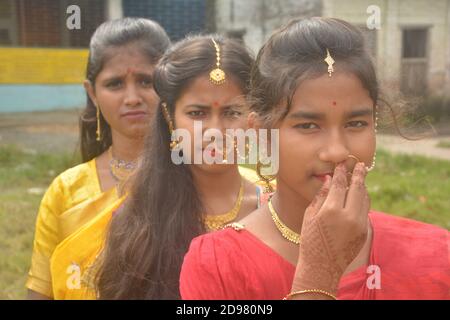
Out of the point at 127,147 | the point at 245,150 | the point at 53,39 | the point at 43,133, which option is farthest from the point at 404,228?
the point at 43,133

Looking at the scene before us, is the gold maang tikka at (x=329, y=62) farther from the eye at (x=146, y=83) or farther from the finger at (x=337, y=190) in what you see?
the eye at (x=146, y=83)

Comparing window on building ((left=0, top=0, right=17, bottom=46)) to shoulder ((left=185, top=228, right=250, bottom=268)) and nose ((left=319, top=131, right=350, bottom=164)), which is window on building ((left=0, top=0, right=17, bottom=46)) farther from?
nose ((left=319, top=131, right=350, bottom=164))

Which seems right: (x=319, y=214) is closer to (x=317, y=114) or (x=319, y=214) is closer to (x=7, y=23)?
(x=317, y=114)

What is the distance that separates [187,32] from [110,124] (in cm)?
42

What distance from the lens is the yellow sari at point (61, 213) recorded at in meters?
2.10

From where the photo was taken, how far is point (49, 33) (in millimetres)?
3990

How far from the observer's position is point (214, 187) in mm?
1827

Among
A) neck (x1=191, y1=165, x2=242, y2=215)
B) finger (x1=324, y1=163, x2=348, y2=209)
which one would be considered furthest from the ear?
finger (x1=324, y1=163, x2=348, y2=209)

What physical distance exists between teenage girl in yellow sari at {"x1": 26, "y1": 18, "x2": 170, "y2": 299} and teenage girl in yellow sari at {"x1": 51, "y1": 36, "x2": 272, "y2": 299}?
0.19 m

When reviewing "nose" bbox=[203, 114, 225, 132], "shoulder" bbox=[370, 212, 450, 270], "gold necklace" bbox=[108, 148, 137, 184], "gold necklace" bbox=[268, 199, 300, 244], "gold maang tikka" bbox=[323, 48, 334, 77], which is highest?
"gold maang tikka" bbox=[323, 48, 334, 77]

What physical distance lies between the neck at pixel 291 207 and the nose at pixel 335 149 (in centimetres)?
16

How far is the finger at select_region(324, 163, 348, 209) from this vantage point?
1.01 m

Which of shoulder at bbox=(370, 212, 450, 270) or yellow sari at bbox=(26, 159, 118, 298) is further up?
shoulder at bbox=(370, 212, 450, 270)
